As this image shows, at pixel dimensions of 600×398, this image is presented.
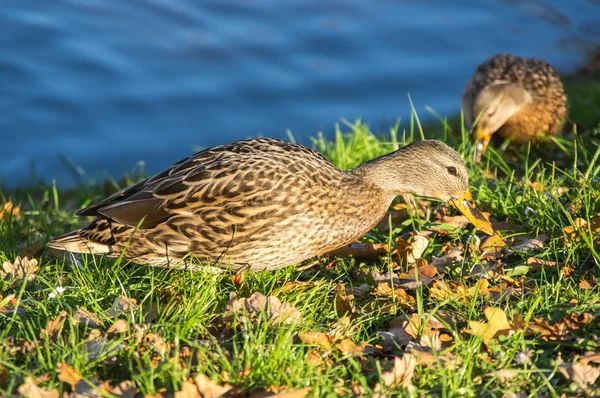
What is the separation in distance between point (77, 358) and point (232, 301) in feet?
2.89

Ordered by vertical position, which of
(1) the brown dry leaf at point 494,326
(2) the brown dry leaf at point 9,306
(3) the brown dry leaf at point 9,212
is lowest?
(3) the brown dry leaf at point 9,212

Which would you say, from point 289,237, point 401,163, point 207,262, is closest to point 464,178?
point 401,163

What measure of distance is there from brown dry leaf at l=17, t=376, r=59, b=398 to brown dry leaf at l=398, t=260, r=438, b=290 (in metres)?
1.98

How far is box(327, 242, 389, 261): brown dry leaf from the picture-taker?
16.4ft

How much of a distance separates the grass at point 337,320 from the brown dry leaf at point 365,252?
0.23 feet

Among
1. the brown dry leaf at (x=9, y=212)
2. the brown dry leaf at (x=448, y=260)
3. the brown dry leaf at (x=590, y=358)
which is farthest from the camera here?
the brown dry leaf at (x=9, y=212)

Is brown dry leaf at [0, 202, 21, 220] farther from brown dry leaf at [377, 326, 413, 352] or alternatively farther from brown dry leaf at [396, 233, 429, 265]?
brown dry leaf at [377, 326, 413, 352]

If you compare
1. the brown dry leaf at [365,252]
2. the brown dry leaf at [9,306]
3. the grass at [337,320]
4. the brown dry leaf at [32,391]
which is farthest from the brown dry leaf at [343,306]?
the brown dry leaf at [9,306]

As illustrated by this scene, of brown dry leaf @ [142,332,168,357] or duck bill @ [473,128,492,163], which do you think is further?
duck bill @ [473,128,492,163]

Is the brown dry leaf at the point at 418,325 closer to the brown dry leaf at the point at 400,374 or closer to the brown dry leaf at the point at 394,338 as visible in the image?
the brown dry leaf at the point at 394,338

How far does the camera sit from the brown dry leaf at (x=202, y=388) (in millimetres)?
3393

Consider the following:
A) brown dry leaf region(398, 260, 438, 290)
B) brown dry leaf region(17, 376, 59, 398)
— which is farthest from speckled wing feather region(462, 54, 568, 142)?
brown dry leaf region(17, 376, 59, 398)

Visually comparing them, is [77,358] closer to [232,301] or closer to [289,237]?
[232,301]

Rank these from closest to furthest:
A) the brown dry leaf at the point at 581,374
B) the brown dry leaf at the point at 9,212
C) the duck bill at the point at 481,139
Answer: the brown dry leaf at the point at 581,374 → the brown dry leaf at the point at 9,212 → the duck bill at the point at 481,139
